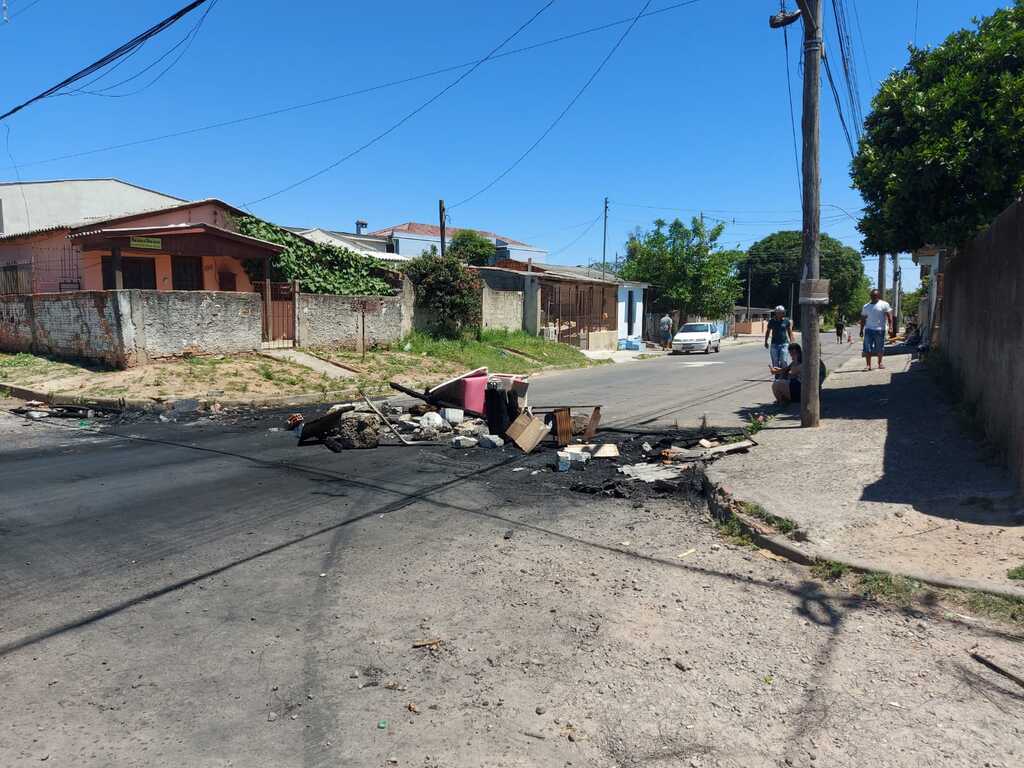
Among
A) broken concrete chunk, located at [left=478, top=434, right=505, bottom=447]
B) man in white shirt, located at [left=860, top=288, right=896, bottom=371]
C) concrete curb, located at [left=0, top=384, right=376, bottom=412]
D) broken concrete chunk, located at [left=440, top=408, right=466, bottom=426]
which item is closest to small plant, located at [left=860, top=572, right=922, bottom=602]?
broken concrete chunk, located at [left=478, top=434, right=505, bottom=447]

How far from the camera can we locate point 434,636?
153 inches

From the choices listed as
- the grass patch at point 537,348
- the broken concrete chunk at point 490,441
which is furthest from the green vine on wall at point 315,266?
the broken concrete chunk at point 490,441

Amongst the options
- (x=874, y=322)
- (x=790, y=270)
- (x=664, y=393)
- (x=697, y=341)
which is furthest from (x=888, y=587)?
(x=790, y=270)

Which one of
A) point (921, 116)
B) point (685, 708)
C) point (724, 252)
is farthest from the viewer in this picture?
point (724, 252)

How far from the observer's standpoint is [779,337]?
13.9 m

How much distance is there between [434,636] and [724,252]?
45.3 metres

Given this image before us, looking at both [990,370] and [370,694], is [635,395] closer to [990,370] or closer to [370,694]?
[990,370]

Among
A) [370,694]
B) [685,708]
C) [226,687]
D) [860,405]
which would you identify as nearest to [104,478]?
[226,687]

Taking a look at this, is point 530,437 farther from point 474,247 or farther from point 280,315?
point 474,247

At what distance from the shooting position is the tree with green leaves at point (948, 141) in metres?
9.47

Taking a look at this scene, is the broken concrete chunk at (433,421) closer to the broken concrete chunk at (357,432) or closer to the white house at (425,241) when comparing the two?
the broken concrete chunk at (357,432)

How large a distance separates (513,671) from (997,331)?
275 inches

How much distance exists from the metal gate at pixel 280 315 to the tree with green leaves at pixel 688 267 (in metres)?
30.9

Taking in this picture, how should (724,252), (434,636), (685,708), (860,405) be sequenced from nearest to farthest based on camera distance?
1. (685,708)
2. (434,636)
3. (860,405)
4. (724,252)
